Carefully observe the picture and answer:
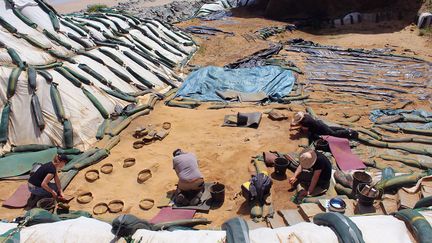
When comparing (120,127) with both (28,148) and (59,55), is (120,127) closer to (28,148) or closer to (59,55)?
(28,148)

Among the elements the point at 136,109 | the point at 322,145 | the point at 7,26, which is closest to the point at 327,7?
the point at 136,109

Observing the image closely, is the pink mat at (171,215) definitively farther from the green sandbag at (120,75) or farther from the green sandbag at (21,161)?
the green sandbag at (120,75)

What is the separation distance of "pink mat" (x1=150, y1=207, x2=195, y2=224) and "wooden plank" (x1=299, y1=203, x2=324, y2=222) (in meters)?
2.16

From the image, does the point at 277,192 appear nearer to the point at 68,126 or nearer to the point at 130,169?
the point at 130,169

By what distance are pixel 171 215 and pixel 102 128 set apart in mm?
4352

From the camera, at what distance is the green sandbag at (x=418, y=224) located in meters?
3.70

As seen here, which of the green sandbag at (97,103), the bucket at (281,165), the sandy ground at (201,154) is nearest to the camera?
the sandy ground at (201,154)

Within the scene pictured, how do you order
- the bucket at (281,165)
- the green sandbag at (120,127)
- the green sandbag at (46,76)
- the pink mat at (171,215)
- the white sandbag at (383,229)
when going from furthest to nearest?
1. the green sandbag at (120,127)
2. the green sandbag at (46,76)
3. the bucket at (281,165)
4. the pink mat at (171,215)
5. the white sandbag at (383,229)

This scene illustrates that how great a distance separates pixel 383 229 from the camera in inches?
157

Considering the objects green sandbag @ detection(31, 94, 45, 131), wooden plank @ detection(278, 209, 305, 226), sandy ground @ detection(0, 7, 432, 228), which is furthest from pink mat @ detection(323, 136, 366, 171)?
green sandbag @ detection(31, 94, 45, 131)

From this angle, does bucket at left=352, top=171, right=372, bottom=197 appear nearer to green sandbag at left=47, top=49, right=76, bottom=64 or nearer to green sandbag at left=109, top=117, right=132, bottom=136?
green sandbag at left=109, top=117, right=132, bottom=136

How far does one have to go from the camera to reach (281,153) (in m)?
8.65

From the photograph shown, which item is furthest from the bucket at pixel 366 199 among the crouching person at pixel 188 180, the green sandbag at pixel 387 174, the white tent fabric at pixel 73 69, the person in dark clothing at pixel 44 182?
the white tent fabric at pixel 73 69

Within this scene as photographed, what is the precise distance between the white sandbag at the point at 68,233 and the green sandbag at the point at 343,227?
2.54 meters
